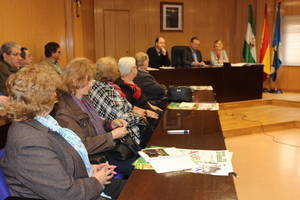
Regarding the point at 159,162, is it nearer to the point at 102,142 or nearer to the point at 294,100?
the point at 102,142

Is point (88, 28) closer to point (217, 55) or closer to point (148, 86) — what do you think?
point (217, 55)

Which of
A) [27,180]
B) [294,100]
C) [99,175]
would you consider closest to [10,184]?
[27,180]

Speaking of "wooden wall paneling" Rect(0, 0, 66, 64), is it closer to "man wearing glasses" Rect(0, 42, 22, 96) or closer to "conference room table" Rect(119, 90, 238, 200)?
"man wearing glasses" Rect(0, 42, 22, 96)

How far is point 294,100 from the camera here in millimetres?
6629

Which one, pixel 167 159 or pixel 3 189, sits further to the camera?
pixel 167 159

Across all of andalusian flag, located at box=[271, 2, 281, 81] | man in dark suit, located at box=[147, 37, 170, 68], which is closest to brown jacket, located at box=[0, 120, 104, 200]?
man in dark suit, located at box=[147, 37, 170, 68]

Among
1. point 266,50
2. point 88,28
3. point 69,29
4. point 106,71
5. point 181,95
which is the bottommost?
point 181,95

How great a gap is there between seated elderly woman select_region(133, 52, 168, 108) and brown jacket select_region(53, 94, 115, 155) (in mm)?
1678

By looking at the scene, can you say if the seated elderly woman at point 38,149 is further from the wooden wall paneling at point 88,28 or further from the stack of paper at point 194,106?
the wooden wall paneling at point 88,28

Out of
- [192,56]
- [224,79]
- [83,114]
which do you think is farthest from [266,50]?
[83,114]

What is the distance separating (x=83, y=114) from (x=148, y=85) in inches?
72.7

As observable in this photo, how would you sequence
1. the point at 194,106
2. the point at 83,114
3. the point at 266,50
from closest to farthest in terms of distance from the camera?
the point at 83,114
the point at 194,106
the point at 266,50

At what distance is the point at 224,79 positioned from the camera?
6.28 metres

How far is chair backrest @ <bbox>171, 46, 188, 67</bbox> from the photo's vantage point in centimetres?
646
